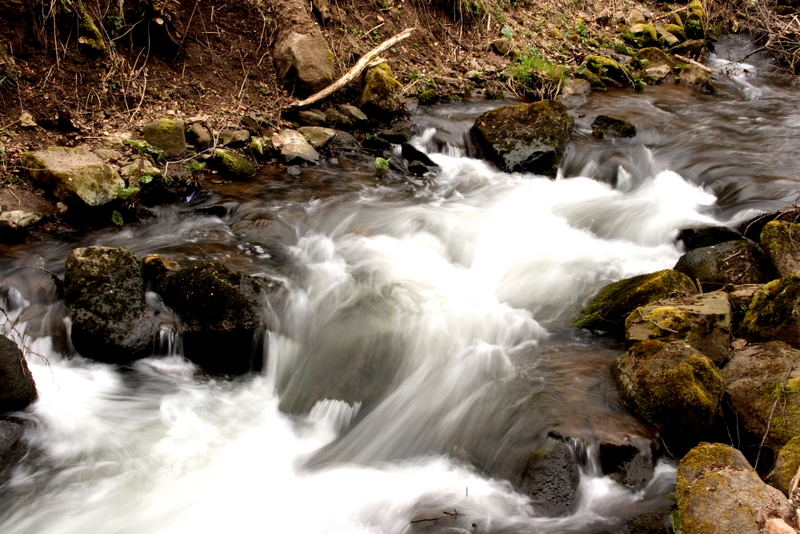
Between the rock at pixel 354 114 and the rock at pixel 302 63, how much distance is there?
1.47ft

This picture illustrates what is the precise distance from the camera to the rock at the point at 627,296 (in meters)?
4.80

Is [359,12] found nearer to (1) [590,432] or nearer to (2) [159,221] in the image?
(2) [159,221]

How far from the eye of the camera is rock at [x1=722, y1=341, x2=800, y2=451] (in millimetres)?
3498

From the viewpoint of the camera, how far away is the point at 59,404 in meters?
4.11

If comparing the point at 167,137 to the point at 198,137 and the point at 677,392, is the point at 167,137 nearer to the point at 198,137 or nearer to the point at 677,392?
the point at 198,137

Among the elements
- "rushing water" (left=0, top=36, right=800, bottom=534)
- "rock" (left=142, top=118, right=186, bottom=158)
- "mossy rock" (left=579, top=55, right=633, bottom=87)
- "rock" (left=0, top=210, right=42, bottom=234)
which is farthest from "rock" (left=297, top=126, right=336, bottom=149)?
"mossy rock" (left=579, top=55, right=633, bottom=87)

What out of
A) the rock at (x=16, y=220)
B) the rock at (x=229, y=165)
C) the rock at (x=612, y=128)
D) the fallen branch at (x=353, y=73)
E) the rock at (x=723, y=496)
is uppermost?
the fallen branch at (x=353, y=73)

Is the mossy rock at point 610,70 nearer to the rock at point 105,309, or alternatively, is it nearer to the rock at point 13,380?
the rock at point 105,309

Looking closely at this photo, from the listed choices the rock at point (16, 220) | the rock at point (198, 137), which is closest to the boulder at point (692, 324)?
the rock at point (198, 137)

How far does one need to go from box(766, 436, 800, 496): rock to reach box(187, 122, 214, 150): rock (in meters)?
6.59

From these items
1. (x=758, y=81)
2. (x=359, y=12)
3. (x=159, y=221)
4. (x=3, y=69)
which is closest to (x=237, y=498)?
(x=159, y=221)

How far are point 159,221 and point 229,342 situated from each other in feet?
7.39

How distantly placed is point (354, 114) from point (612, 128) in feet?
13.8

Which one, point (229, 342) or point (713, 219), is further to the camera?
point (713, 219)
